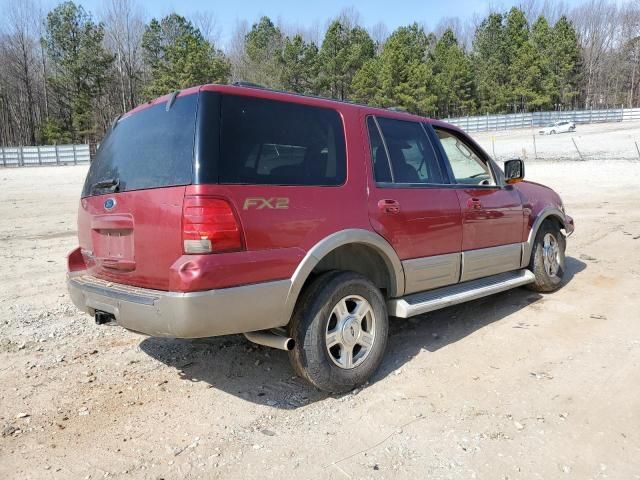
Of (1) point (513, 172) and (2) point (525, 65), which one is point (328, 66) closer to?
(2) point (525, 65)

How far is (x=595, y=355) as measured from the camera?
13.4 ft

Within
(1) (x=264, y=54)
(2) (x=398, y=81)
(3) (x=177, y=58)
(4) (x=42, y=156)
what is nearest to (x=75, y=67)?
(3) (x=177, y=58)

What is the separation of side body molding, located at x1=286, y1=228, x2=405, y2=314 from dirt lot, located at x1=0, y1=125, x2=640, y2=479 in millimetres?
689

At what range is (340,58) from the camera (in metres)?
70.7

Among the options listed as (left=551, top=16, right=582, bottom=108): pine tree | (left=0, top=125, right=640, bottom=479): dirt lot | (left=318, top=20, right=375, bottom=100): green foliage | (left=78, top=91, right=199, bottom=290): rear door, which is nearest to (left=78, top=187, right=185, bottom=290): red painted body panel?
(left=78, top=91, right=199, bottom=290): rear door

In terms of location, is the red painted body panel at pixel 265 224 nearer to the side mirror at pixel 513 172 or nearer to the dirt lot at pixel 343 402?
the dirt lot at pixel 343 402

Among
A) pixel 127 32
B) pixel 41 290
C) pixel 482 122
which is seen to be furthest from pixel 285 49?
pixel 41 290

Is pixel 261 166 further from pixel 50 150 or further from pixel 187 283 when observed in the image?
pixel 50 150

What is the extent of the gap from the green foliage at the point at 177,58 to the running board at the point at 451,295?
54.6 m

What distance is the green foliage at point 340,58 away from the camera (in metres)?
70.4

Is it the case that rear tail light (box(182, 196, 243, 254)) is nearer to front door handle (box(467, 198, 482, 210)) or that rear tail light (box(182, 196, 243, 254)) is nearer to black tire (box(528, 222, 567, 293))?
front door handle (box(467, 198, 482, 210))

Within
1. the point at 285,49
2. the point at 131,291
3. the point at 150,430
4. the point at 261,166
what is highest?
the point at 285,49

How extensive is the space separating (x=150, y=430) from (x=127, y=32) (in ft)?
235

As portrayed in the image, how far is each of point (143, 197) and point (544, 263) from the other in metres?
4.33
